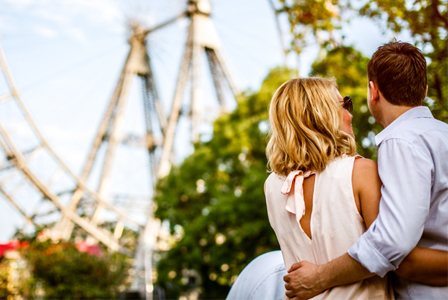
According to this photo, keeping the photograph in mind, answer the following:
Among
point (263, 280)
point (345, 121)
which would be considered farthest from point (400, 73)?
point (263, 280)

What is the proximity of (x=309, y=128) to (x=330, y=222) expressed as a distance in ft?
1.06

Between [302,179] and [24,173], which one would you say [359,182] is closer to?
[302,179]

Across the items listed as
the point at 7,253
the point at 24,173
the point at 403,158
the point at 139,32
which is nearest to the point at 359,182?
the point at 403,158

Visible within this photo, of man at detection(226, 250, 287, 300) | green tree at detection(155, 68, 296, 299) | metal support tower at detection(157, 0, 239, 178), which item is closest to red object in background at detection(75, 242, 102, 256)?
green tree at detection(155, 68, 296, 299)

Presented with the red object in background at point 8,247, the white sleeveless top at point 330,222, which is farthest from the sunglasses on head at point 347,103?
the red object in background at point 8,247

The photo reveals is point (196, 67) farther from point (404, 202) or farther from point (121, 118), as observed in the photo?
point (404, 202)

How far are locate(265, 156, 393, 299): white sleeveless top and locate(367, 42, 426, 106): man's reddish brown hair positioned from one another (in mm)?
277

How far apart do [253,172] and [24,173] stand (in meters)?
10.0

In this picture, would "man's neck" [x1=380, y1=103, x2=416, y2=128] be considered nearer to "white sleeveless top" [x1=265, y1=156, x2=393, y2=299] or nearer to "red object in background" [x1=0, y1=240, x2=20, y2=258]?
"white sleeveless top" [x1=265, y1=156, x2=393, y2=299]

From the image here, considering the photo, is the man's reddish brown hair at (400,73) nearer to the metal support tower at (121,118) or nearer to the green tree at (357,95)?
the green tree at (357,95)

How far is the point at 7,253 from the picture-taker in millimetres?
7609

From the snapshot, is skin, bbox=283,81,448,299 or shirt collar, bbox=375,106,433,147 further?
shirt collar, bbox=375,106,433,147

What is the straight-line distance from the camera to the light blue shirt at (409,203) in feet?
3.82

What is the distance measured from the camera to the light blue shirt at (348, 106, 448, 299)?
117cm
